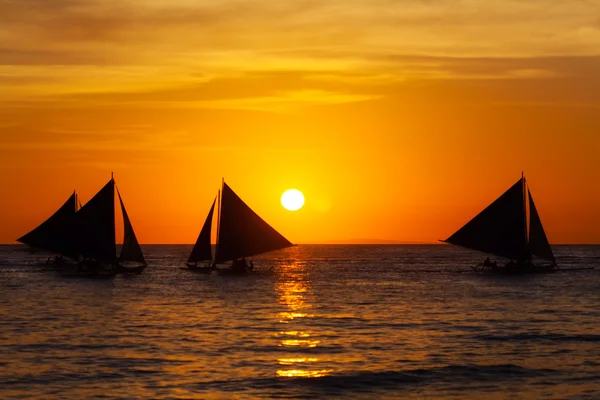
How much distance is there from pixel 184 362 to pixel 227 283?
62906mm

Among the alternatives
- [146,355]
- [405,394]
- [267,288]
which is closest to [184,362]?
[146,355]

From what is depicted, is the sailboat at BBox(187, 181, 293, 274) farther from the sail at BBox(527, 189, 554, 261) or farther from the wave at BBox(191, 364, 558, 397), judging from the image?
the wave at BBox(191, 364, 558, 397)

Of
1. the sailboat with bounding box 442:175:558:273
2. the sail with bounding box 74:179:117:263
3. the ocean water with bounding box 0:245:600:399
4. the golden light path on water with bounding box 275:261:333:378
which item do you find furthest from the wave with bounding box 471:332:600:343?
the sail with bounding box 74:179:117:263

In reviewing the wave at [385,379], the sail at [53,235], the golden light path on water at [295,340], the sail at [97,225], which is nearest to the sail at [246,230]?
the sail at [97,225]

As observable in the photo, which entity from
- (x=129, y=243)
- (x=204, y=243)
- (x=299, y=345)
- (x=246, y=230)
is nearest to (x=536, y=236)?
(x=246, y=230)

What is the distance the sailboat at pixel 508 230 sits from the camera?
10056cm

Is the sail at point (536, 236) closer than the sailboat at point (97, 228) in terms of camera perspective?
No

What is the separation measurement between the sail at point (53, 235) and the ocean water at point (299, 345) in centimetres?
1310

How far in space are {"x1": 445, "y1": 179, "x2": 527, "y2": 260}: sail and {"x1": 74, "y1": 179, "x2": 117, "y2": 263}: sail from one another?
34.6 meters

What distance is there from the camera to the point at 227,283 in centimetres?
10519

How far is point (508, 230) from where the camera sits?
101250 mm

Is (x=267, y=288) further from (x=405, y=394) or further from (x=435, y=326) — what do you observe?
(x=405, y=394)

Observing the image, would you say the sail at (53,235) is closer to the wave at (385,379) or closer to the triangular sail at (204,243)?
the triangular sail at (204,243)

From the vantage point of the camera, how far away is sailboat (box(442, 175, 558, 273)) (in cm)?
10056
